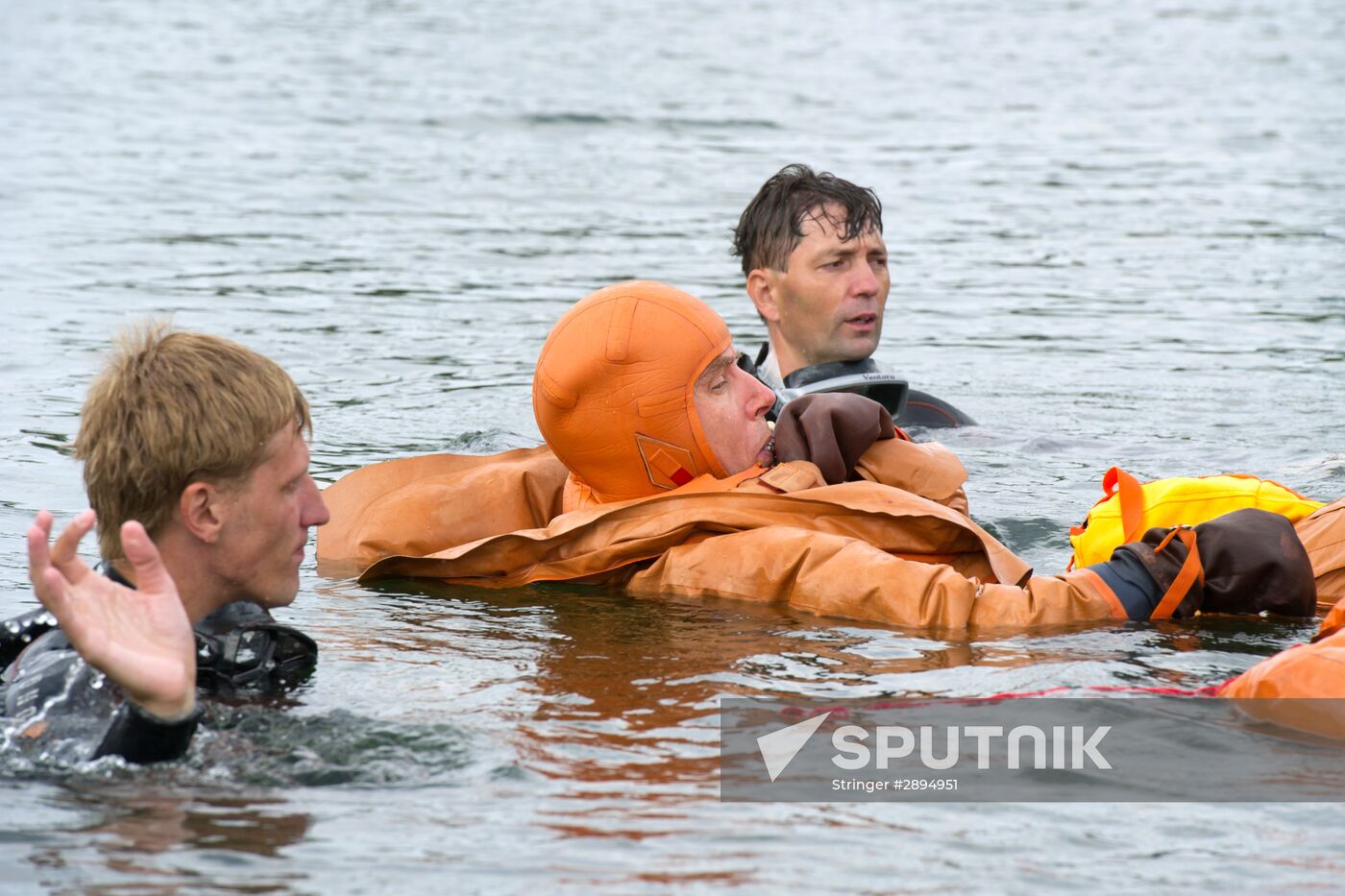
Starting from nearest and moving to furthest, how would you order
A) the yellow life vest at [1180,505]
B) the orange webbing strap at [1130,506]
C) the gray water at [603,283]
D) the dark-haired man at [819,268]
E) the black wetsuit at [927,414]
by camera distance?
the gray water at [603,283] → the orange webbing strap at [1130,506] → the yellow life vest at [1180,505] → the dark-haired man at [819,268] → the black wetsuit at [927,414]

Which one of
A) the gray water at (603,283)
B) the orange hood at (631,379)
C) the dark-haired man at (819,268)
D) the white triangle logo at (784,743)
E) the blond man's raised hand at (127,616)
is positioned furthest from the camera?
the dark-haired man at (819,268)

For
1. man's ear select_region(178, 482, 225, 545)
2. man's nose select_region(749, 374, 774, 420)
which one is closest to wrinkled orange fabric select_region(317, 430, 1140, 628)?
man's nose select_region(749, 374, 774, 420)

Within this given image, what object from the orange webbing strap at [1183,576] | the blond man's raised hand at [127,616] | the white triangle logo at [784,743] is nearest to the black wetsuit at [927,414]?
the orange webbing strap at [1183,576]

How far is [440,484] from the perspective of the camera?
6539 millimetres

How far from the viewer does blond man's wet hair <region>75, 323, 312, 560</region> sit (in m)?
4.27

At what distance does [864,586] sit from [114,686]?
228 cm

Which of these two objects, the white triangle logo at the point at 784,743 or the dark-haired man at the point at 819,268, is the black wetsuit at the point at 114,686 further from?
the dark-haired man at the point at 819,268

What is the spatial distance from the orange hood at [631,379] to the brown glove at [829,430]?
29 centimetres

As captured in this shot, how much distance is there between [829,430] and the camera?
19.8 ft

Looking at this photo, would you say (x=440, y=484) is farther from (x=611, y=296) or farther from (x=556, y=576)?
(x=611, y=296)

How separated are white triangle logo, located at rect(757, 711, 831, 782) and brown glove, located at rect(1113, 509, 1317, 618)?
4.35 ft

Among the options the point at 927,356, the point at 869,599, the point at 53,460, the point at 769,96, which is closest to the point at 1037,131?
the point at 769,96

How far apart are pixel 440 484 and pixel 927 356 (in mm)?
6073

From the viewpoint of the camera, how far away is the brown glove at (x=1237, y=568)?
5.41 metres
